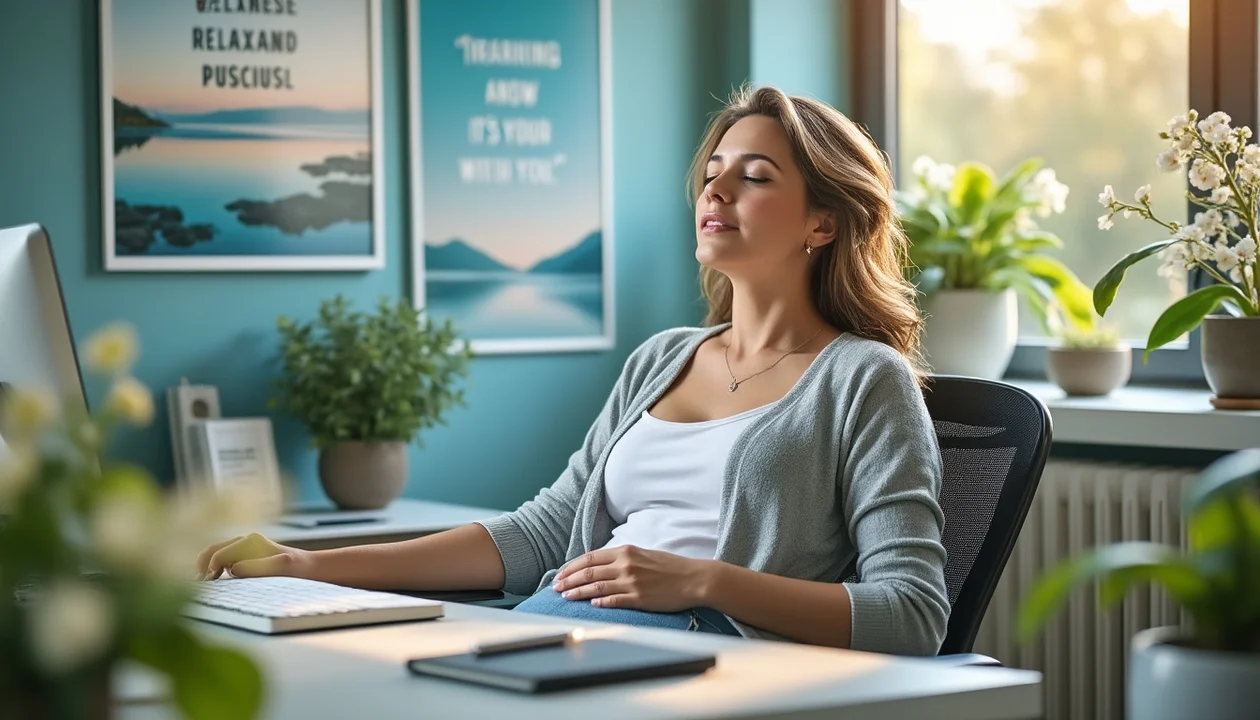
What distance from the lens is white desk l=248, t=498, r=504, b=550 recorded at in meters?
2.74

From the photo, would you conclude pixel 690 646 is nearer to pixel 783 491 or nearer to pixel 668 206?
pixel 783 491

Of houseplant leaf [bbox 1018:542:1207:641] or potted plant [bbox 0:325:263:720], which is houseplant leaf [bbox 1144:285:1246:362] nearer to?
houseplant leaf [bbox 1018:542:1207:641]

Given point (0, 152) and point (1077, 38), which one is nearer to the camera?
point (0, 152)

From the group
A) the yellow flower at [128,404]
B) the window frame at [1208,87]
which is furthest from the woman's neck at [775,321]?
the yellow flower at [128,404]

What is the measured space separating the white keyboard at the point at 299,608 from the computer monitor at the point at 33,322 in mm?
256

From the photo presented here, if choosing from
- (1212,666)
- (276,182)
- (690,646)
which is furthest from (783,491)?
(276,182)

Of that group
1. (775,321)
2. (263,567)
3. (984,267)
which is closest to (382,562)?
(263,567)

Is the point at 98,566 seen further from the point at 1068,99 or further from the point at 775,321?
the point at 1068,99

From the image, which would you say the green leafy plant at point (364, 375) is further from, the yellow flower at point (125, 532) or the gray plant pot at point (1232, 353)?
the yellow flower at point (125, 532)

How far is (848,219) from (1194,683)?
4.89ft

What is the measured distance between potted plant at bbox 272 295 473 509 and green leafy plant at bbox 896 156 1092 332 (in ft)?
3.61

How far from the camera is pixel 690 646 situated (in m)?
1.29

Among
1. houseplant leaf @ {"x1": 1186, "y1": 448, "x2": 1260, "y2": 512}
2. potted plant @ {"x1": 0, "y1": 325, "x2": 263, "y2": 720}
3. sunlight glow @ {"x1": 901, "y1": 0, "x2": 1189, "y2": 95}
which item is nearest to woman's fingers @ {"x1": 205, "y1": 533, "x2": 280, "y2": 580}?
potted plant @ {"x1": 0, "y1": 325, "x2": 263, "y2": 720}

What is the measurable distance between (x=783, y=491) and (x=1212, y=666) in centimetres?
117
